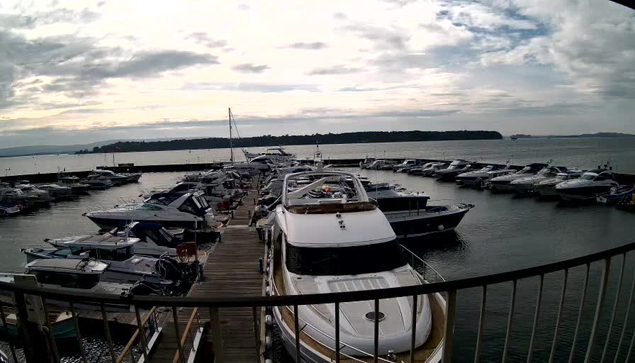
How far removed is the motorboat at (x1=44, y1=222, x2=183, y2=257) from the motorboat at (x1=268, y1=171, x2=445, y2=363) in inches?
353

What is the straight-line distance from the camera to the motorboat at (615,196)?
31.8 metres

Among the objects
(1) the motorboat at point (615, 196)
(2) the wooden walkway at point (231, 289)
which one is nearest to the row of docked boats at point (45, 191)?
(2) the wooden walkway at point (231, 289)

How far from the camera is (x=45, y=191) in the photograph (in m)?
42.8

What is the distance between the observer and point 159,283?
14.4 m

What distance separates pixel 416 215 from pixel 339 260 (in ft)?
52.8

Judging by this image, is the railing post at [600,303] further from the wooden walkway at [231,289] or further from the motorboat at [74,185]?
the motorboat at [74,185]

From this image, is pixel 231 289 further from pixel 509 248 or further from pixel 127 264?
pixel 509 248

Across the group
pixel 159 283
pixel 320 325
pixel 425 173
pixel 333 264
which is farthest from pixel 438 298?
pixel 425 173

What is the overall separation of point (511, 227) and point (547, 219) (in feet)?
14.8

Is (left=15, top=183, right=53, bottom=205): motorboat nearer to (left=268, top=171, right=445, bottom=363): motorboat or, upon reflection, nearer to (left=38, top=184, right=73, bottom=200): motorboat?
(left=38, top=184, right=73, bottom=200): motorboat

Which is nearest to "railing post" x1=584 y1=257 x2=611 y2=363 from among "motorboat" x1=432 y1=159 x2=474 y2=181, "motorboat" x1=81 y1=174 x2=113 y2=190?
"motorboat" x1=432 y1=159 x2=474 y2=181

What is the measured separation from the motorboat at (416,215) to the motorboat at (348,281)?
1262 centimetres

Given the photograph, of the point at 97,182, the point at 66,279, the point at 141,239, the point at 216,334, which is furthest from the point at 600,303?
the point at 97,182

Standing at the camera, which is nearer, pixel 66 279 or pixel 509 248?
pixel 66 279
